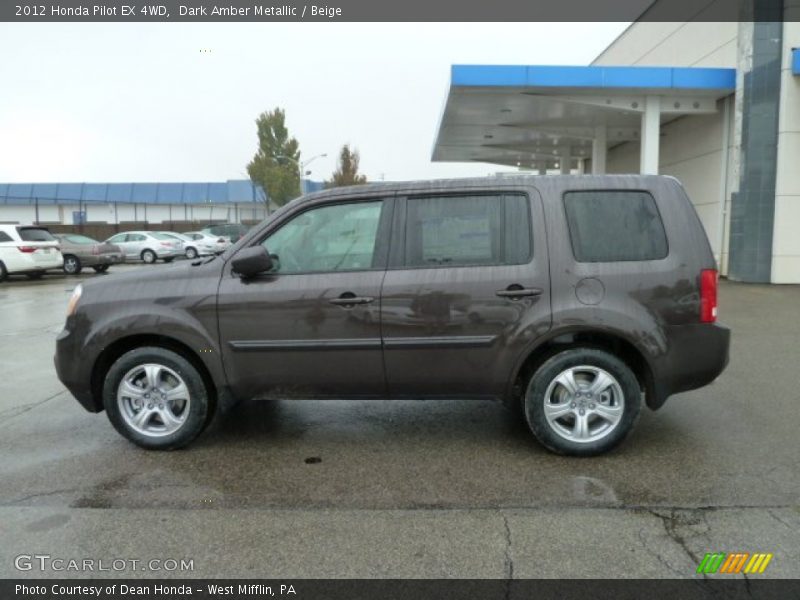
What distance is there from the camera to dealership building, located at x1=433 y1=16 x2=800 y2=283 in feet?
46.6

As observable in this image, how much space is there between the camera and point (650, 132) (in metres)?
17.1

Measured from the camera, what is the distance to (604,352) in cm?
416

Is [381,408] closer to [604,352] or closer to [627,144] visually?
[604,352]

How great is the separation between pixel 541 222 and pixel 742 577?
230 centimetres

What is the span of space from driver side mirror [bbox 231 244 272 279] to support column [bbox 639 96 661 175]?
1498cm

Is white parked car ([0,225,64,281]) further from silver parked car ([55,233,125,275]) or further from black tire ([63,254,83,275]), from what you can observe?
black tire ([63,254,83,275])

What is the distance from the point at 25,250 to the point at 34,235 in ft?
2.25

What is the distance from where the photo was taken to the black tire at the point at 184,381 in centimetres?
432

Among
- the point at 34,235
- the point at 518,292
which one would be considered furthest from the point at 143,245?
the point at 518,292

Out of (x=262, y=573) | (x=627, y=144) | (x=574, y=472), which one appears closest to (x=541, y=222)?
(x=574, y=472)

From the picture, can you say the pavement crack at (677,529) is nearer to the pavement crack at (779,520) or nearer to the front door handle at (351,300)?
the pavement crack at (779,520)

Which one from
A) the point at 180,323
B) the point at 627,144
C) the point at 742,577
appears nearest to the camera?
the point at 742,577
